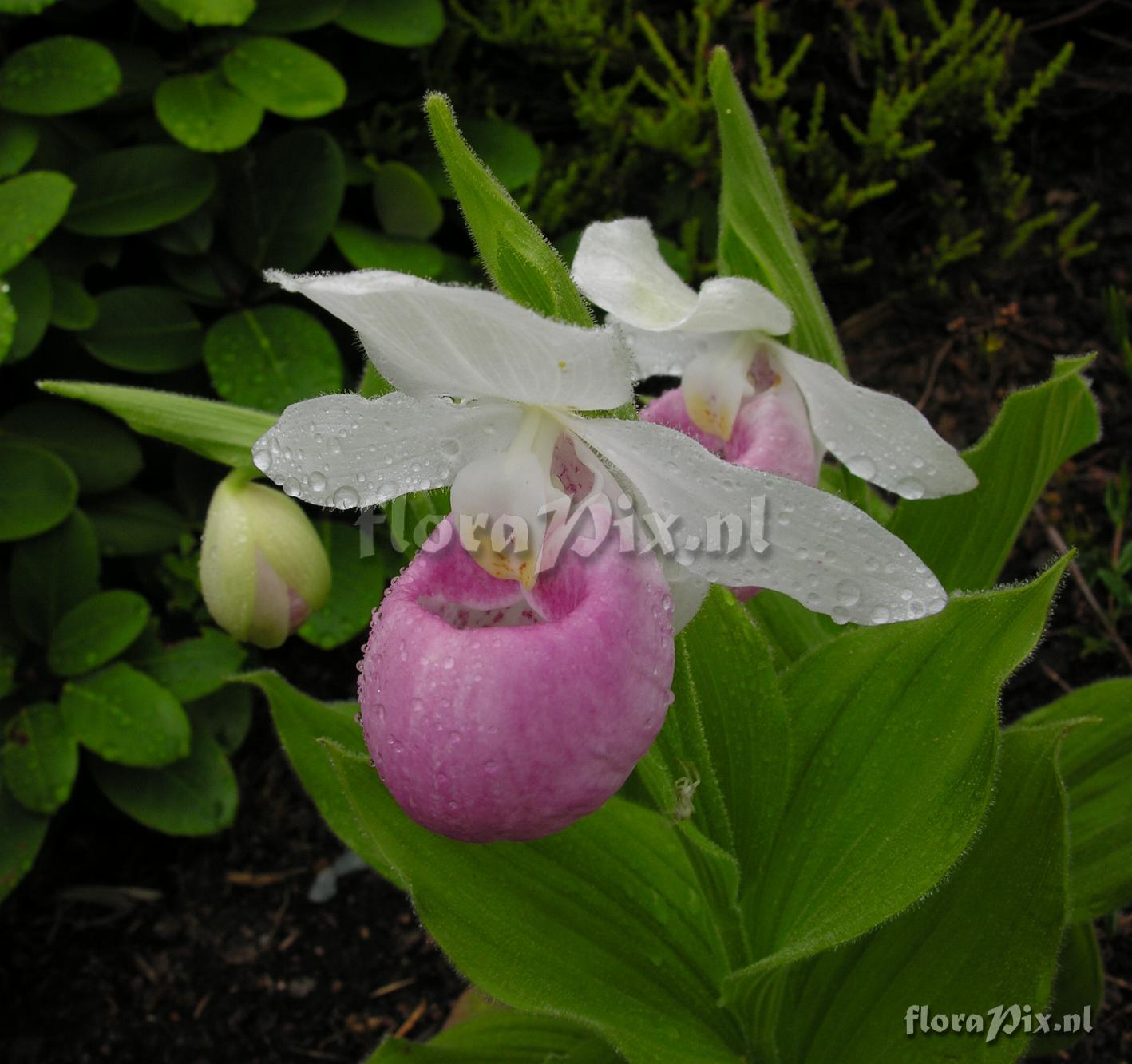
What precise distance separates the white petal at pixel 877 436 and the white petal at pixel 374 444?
506 mm

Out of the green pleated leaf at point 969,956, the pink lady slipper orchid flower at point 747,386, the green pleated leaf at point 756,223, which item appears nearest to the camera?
the green pleated leaf at point 969,956

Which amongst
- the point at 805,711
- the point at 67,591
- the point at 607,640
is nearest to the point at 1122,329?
the point at 805,711

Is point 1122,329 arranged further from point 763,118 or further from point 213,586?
point 213,586

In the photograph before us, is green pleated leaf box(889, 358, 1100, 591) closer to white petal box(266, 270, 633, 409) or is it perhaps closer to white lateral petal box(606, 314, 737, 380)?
white lateral petal box(606, 314, 737, 380)

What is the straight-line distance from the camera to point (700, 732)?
3.13 ft

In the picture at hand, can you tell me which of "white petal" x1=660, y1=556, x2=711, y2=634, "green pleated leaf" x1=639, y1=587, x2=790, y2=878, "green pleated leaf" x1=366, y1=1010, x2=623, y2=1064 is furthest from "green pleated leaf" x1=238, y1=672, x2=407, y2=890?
"white petal" x1=660, y1=556, x2=711, y2=634

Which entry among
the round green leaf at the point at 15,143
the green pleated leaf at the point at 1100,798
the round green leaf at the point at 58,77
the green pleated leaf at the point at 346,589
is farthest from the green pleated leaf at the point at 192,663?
the green pleated leaf at the point at 1100,798

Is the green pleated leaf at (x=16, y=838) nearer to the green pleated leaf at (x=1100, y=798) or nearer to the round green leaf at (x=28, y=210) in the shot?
the round green leaf at (x=28, y=210)

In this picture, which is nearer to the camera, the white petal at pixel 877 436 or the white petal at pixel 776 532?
the white petal at pixel 776 532

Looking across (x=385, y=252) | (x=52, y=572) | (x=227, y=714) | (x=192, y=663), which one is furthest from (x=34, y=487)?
(x=385, y=252)

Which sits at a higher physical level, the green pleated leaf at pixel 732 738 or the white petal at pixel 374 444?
the white petal at pixel 374 444

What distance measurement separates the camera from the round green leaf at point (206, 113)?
5.83ft

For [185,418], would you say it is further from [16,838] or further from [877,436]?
[16,838]

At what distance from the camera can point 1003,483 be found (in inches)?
49.4
